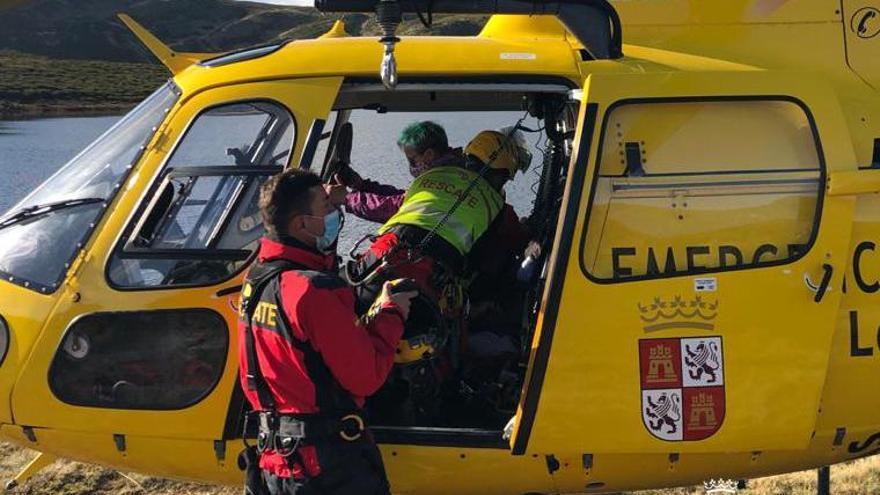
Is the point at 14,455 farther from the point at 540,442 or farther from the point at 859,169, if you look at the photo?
the point at 859,169

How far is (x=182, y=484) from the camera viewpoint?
16.2 feet

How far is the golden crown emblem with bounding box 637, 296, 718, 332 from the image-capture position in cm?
303

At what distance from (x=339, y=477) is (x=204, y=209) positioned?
4.55 feet

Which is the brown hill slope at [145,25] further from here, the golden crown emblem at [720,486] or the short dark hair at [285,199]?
the short dark hair at [285,199]

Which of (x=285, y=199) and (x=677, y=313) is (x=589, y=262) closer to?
(x=677, y=313)

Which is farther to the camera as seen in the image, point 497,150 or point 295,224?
point 497,150

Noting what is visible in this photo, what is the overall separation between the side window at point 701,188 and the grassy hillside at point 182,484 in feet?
6.77

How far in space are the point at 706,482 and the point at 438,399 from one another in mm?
1240

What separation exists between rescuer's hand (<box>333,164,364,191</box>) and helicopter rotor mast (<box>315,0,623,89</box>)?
1582 mm

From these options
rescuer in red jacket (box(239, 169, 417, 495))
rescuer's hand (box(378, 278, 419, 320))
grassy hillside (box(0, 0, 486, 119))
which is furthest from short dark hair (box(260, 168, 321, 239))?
grassy hillside (box(0, 0, 486, 119))

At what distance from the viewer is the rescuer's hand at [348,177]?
464 cm

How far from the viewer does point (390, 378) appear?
3512mm

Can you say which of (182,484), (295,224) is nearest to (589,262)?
(295,224)

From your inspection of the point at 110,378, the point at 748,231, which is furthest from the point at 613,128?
the point at 110,378
